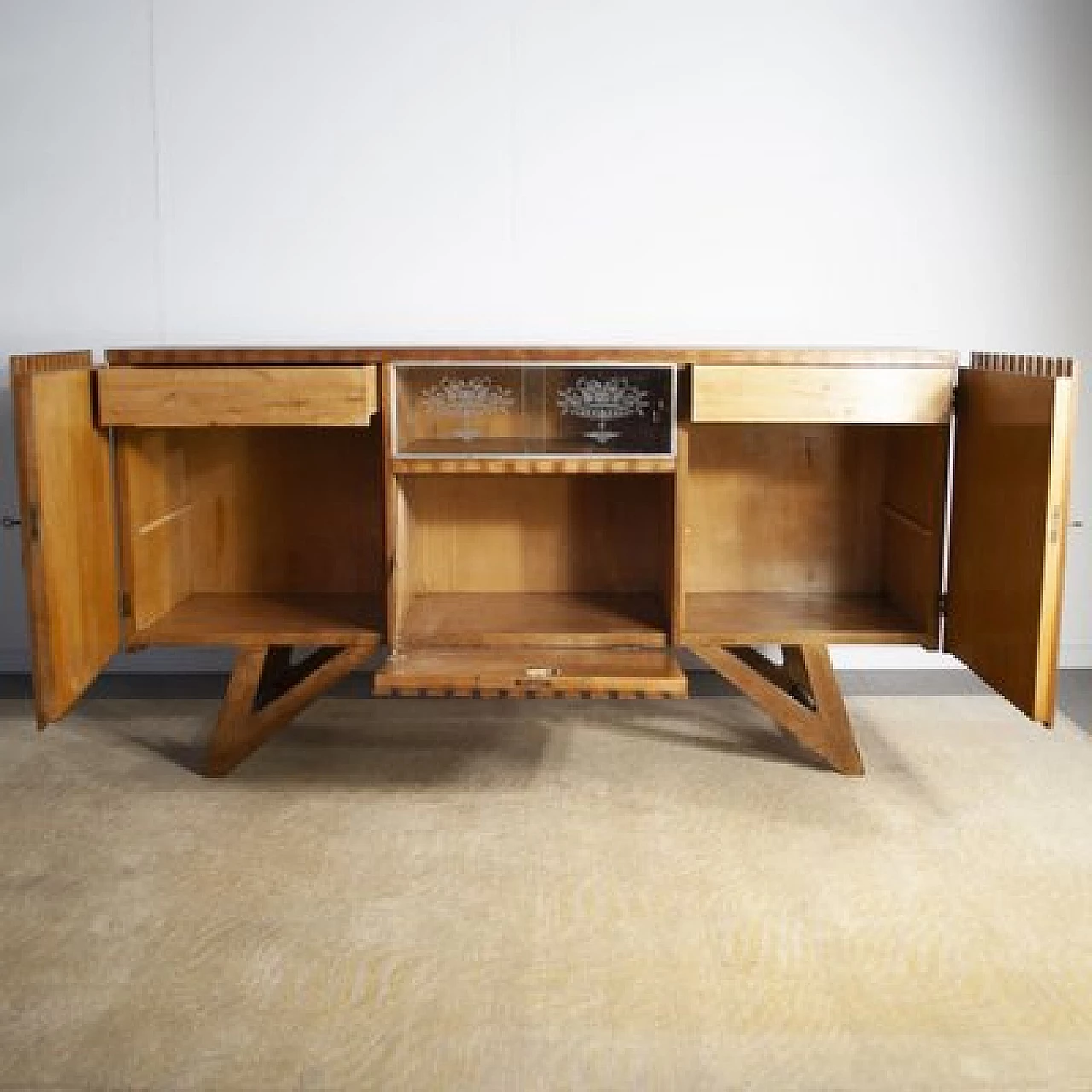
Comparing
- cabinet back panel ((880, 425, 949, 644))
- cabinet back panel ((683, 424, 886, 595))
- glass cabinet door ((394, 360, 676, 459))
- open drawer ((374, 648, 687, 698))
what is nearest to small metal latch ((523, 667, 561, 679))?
open drawer ((374, 648, 687, 698))

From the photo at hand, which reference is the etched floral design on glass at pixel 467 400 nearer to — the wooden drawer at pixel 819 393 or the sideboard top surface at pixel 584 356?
the sideboard top surface at pixel 584 356

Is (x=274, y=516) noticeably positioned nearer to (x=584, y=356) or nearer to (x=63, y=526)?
(x=63, y=526)

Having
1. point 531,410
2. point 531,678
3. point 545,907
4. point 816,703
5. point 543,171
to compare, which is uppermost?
point 543,171

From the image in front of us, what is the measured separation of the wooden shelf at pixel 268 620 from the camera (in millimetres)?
2971

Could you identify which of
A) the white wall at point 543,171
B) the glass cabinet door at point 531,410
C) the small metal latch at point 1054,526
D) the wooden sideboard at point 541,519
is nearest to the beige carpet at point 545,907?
the wooden sideboard at point 541,519

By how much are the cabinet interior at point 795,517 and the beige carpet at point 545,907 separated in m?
0.36

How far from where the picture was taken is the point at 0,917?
2314mm

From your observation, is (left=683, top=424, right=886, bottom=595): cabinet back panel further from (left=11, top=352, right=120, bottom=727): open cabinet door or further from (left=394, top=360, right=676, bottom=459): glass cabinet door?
(left=11, top=352, right=120, bottom=727): open cabinet door

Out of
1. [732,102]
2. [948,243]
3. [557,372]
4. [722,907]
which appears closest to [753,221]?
[732,102]

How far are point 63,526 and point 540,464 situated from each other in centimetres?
101

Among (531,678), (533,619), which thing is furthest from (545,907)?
(533,619)

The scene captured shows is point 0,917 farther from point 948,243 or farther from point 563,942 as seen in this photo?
point 948,243

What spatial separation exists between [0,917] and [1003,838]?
1.95 metres

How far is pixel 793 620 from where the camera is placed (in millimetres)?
3072
